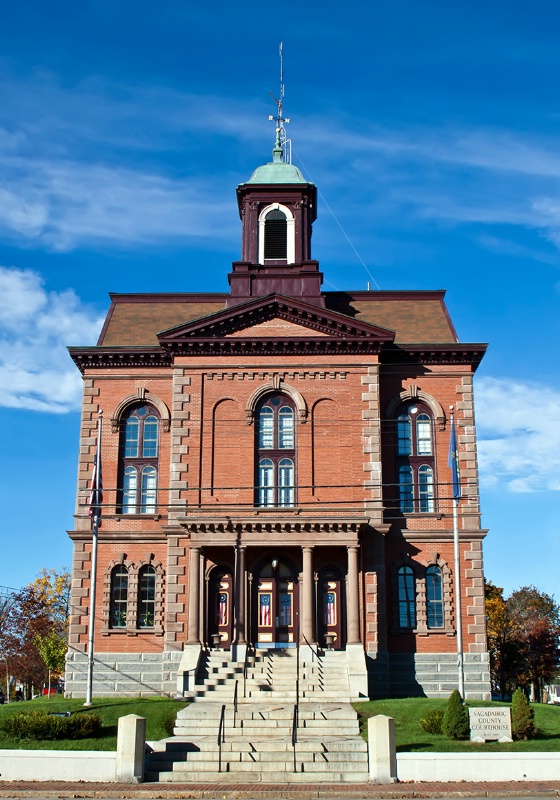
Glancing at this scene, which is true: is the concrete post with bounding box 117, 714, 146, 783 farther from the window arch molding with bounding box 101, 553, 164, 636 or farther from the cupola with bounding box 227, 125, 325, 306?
the cupola with bounding box 227, 125, 325, 306

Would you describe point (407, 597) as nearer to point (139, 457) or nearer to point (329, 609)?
point (329, 609)

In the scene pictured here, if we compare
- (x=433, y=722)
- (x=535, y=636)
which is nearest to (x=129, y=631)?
(x=433, y=722)

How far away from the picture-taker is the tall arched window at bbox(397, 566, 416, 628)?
38.2 meters

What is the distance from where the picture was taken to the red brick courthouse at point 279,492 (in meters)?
36.8

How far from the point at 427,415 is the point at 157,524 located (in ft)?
39.6

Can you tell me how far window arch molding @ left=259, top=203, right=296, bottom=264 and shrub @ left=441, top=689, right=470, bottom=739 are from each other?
22.3 meters

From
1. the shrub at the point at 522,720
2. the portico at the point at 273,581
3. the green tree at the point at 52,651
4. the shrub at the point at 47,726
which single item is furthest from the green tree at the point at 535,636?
the shrub at the point at 47,726

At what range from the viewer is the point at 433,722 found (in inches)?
1117

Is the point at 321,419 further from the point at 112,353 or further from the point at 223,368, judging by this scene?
the point at 112,353

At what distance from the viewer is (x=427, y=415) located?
4103cm

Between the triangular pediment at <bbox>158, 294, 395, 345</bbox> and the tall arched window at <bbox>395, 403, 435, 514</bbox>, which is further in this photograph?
the tall arched window at <bbox>395, 403, 435, 514</bbox>

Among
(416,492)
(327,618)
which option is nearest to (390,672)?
(327,618)

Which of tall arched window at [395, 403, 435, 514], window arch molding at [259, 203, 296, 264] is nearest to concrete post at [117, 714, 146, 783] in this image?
tall arched window at [395, 403, 435, 514]

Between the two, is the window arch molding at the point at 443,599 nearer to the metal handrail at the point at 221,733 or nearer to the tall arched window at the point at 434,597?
the tall arched window at the point at 434,597
